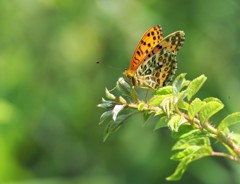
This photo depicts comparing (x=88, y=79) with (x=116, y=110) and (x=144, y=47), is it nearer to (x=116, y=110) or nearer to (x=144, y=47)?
(x=144, y=47)

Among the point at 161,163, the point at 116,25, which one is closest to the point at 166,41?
the point at 161,163

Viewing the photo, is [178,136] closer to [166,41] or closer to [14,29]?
[166,41]

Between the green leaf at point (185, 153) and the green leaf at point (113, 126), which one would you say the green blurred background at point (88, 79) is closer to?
the green leaf at point (185, 153)

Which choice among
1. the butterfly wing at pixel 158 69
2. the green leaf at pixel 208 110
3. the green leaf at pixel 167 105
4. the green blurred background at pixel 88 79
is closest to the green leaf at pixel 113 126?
the green leaf at pixel 167 105

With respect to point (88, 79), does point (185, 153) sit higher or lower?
lower

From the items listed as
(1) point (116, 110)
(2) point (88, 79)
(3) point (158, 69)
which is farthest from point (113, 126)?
(2) point (88, 79)
